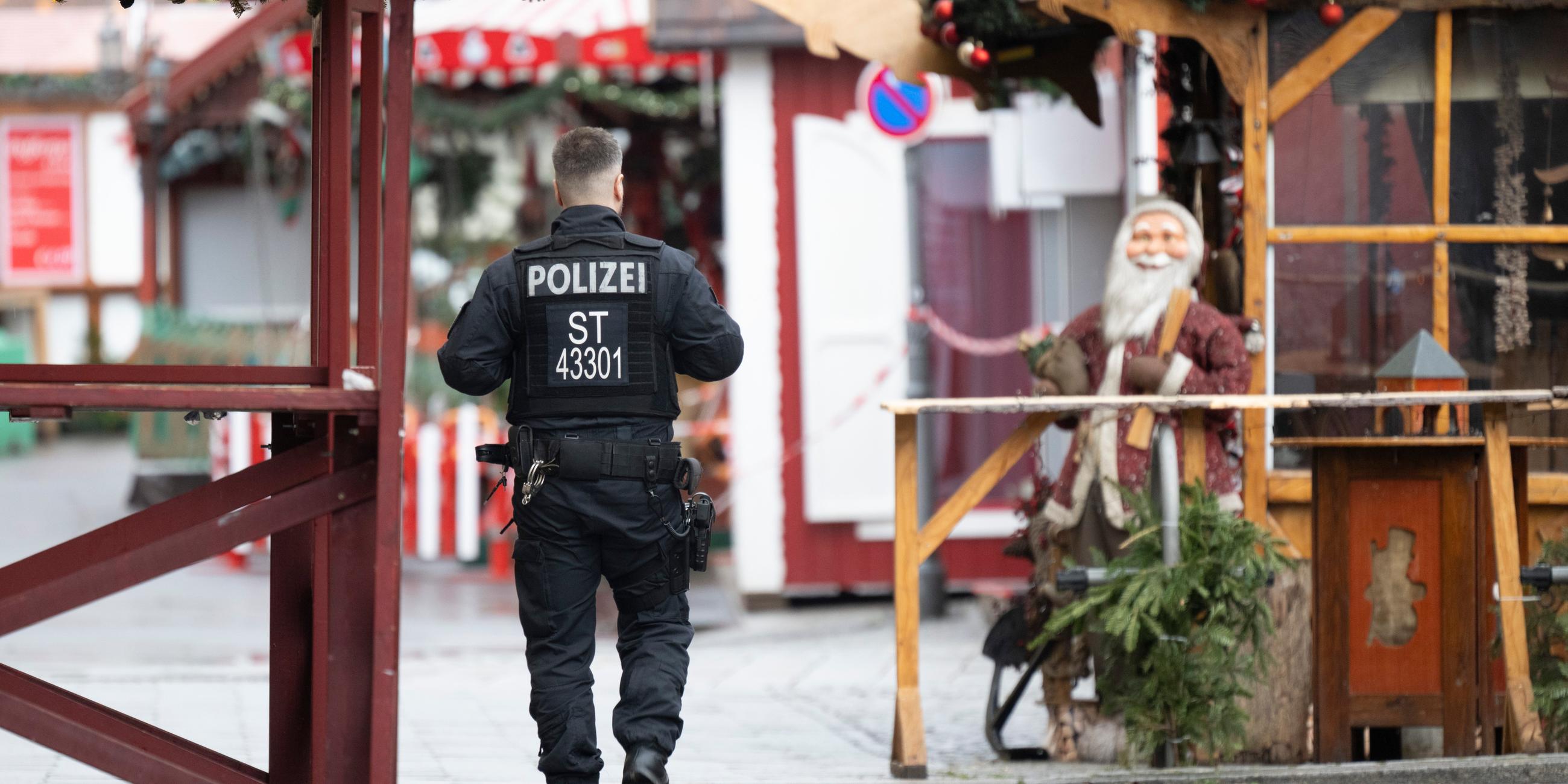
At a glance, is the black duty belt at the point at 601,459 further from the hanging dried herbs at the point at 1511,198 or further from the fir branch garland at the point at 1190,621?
the hanging dried herbs at the point at 1511,198

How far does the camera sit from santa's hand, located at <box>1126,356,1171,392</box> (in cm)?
562

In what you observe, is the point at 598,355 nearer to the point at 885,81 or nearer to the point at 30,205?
the point at 885,81

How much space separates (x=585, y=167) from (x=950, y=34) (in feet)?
8.33

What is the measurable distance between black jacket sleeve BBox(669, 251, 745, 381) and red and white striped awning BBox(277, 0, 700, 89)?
788cm

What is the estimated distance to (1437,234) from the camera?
593 centimetres

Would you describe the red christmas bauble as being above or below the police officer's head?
above

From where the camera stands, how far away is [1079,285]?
31.9ft

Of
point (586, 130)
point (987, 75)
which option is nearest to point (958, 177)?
point (987, 75)

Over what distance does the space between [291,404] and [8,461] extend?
58.4ft

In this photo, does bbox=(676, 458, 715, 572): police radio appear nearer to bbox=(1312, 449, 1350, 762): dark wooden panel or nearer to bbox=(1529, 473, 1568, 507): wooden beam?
bbox=(1312, 449, 1350, 762): dark wooden panel

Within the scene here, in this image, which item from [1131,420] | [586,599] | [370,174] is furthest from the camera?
[1131,420]

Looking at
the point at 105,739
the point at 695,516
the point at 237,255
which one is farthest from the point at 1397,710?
the point at 237,255

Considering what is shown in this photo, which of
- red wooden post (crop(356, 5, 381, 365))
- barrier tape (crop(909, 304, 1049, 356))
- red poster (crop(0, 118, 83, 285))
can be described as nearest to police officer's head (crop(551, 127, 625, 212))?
red wooden post (crop(356, 5, 381, 365))

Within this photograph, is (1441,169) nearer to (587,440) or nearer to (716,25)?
(587,440)
